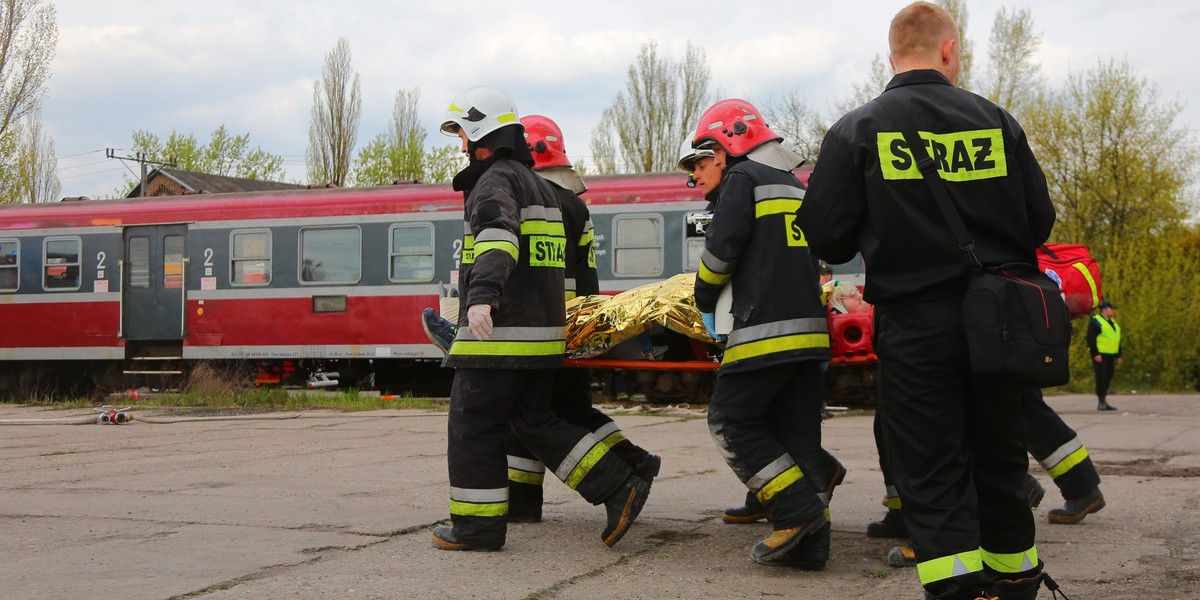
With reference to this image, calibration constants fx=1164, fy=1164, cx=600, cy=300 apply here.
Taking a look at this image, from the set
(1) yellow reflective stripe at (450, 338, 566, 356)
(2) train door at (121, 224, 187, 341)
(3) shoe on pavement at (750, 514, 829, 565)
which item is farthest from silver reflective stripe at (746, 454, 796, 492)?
(2) train door at (121, 224, 187, 341)

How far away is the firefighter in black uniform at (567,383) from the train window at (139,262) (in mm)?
13838

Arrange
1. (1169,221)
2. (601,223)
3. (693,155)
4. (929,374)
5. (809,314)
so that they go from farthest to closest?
(1169,221) → (601,223) → (693,155) → (809,314) → (929,374)

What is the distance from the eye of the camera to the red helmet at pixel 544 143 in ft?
19.1

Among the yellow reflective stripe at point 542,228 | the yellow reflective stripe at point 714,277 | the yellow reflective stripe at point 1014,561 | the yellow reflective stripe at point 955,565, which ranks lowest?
the yellow reflective stripe at point 1014,561

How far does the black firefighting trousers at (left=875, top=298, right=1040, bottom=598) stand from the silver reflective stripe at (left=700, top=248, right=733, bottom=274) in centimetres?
119

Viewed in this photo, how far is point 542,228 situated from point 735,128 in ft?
3.09

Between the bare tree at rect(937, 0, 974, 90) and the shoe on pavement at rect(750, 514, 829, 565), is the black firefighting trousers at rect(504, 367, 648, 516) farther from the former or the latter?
the bare tree at rect(937, 0, 974, 90)

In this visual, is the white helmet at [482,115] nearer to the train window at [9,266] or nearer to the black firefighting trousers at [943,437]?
the black firefighting trousers at [943,437]

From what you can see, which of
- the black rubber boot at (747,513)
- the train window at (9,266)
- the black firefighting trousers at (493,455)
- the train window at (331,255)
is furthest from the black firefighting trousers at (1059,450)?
the train window at (9,266)

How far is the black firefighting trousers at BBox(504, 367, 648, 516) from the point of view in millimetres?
5516

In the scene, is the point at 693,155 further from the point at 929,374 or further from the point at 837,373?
the point at 837,373

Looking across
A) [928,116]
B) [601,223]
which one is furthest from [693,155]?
[601,223]

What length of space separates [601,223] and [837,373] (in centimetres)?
437

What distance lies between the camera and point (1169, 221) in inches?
1076
